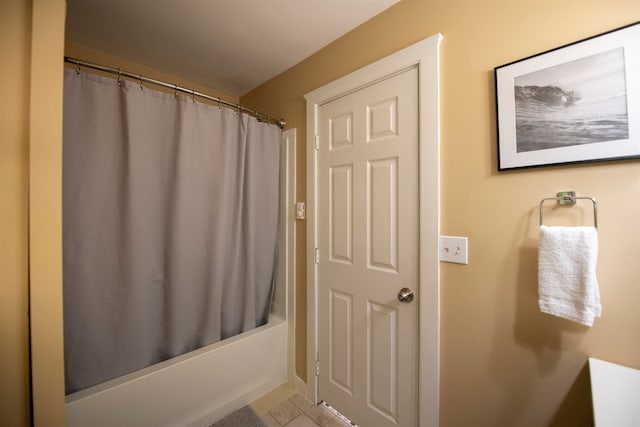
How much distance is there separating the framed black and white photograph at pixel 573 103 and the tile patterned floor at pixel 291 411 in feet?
5.69

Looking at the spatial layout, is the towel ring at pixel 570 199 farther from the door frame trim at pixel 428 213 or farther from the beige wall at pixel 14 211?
the beige wall at pixel 14 211

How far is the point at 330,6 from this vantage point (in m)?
1.26

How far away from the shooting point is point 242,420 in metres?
1.46

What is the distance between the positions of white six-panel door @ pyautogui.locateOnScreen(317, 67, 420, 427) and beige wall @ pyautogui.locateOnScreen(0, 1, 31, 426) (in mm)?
1243

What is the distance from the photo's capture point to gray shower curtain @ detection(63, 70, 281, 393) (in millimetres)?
1133

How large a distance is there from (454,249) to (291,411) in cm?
147

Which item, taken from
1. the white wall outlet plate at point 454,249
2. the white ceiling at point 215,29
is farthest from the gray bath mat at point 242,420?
the white ceiling at point 215,29

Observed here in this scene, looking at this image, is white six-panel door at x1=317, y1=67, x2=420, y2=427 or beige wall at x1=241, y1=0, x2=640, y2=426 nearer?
beige wall at x1=241, y1=0, x2=640, y2=426

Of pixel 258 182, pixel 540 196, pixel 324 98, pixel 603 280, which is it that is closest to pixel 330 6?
pixel 324 98

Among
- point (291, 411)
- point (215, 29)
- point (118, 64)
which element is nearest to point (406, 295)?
point (291, 411)

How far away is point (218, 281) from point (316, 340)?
2.53 ft

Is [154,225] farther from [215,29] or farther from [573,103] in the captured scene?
[573,103]

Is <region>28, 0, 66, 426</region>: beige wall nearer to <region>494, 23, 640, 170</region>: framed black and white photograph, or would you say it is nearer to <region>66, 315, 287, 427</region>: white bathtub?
<region>66, 315, 287, 427</region>: white bathtub

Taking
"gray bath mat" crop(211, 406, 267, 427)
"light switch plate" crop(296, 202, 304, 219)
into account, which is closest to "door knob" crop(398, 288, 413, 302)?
"light switch plate" crop(296, 202, 304, 219)
